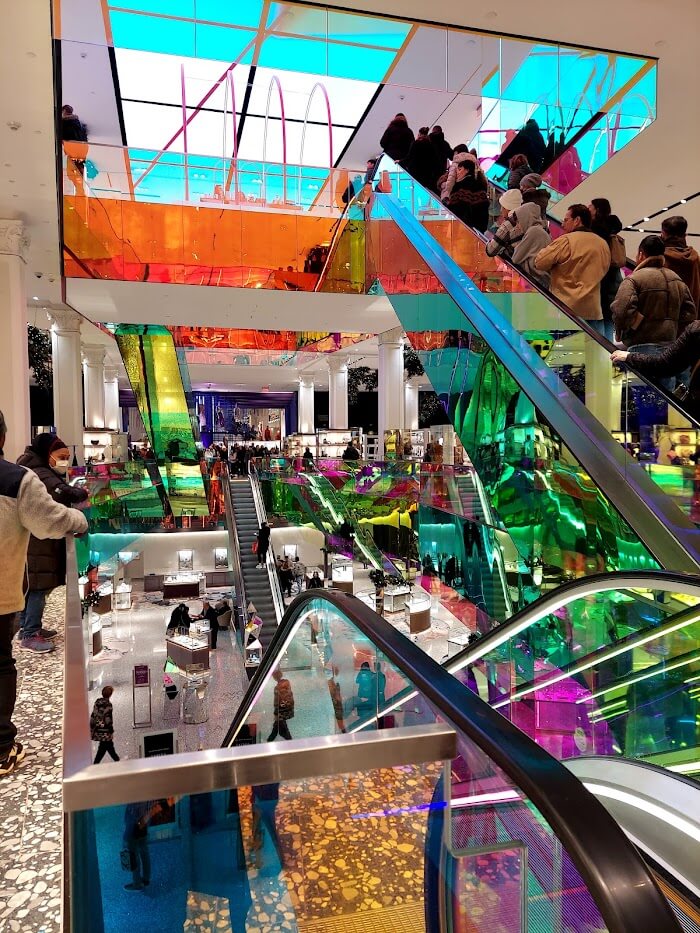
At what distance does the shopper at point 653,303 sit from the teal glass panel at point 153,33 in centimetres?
659

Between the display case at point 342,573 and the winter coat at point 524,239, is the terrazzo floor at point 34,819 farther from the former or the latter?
the display case at point 342,573

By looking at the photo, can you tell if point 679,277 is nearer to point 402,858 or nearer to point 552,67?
point 402,858

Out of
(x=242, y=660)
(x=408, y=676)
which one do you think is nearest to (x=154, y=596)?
(x=242, y=660)

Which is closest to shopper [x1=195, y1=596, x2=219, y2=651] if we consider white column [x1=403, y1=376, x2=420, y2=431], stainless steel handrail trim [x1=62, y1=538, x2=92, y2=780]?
stainless steel handrail trim [x1=62, y1=538, x2=92, y2=780]

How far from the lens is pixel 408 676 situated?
158 cm

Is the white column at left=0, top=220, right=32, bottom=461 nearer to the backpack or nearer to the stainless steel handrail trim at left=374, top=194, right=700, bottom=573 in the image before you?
the stainless steel handrail trim at left=374, top=194, right=700, bottom=573

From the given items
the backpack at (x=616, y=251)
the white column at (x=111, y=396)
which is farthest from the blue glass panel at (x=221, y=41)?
the white column at (x=111, y=396)

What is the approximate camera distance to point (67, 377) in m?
19.8

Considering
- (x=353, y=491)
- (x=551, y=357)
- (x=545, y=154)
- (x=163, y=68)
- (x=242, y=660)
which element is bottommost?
(x=242, y=660)

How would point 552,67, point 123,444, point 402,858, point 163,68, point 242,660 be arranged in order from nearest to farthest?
point 402,858, point 552,67, point 163,68, point 242,660, point 123,444

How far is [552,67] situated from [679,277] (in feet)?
18.4

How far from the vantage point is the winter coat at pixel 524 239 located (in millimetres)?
6695

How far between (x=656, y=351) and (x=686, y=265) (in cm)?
116

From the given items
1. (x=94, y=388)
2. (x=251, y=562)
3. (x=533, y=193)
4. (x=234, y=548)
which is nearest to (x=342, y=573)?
(x=251, y=562)
